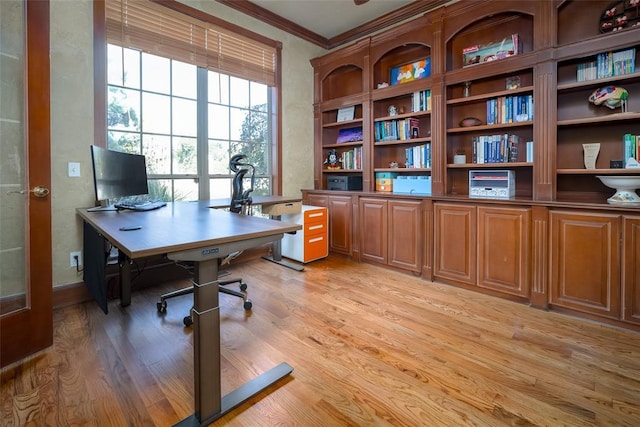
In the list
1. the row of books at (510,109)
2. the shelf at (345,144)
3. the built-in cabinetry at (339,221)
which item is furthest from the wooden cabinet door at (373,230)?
the row of books at (510,109)

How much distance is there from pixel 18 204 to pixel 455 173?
3646mm

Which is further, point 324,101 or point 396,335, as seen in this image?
point 324,101

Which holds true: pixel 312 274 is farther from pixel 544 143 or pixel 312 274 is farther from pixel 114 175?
pixel 544 143

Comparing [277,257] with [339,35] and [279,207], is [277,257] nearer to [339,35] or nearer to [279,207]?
[279,207]

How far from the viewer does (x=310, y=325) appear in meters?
2.21

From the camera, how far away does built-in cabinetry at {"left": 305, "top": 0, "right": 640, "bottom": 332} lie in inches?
89.2

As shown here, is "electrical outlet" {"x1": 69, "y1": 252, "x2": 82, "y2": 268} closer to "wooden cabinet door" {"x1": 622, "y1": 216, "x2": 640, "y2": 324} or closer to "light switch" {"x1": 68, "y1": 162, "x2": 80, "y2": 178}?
"light switch" {"x1": 68, "y1": 162, "x2": 80, "y2": 178}

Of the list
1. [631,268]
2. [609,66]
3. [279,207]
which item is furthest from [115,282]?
[609,66]

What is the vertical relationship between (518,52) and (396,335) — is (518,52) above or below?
above

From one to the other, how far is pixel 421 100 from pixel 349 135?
1.14 m

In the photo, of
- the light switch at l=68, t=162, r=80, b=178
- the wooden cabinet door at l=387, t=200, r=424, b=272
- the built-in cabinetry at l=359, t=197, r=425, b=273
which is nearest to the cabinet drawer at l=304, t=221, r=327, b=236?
the built-in cabinetry at l=359, t=197, r=425, b=273

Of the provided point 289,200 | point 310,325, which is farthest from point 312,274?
point 310,325

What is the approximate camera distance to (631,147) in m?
2.27

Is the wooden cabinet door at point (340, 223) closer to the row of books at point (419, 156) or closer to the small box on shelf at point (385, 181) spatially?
the small box on shelf at point (385, 181)
